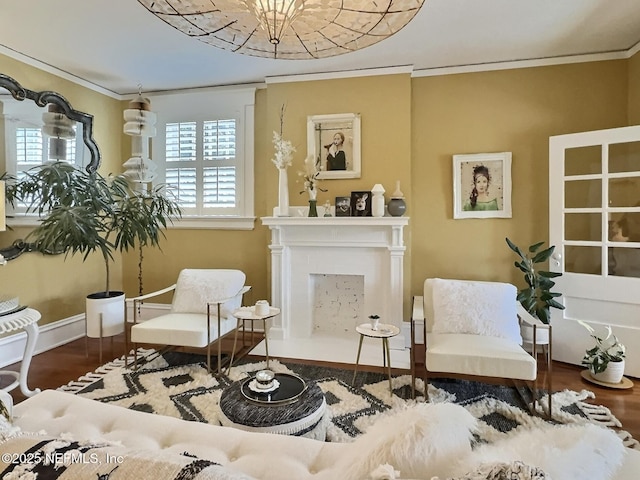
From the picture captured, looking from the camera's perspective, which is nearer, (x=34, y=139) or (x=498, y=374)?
(x=498, y=374)

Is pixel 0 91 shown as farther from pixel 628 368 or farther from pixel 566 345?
pixel 628 368

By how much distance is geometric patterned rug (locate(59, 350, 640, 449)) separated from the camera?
7.68 feet

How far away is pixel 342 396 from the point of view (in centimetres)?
270

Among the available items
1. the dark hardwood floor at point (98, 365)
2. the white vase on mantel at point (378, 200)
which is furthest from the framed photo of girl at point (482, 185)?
the dark hardwood floor at point (98, 365)

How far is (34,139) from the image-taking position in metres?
3.46

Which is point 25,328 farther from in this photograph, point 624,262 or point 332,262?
point 624,262

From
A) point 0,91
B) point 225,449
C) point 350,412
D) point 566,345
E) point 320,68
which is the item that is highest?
point 320,68

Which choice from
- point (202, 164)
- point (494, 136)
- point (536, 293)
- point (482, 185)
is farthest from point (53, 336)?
point (494, 136)

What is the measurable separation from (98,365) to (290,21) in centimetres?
325

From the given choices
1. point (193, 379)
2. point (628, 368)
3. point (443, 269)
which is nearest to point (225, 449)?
point (193, 379)

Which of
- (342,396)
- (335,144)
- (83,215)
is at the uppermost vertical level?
(335,144)

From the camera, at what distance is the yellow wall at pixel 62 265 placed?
3404mm

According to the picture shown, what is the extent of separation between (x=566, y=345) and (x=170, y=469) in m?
3.57

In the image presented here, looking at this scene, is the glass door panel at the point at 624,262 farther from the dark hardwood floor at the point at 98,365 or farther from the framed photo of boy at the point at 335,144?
the framed photo of boy at the point at 335,144
